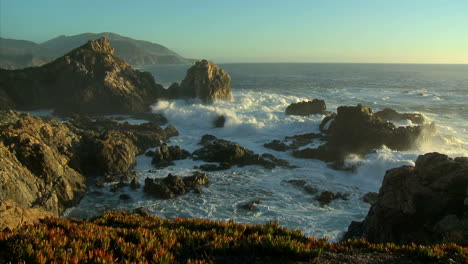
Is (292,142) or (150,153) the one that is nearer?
(150,153)

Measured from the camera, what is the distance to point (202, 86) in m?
50.7

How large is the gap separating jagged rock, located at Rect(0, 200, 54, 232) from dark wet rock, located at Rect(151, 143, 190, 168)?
15.8 metres

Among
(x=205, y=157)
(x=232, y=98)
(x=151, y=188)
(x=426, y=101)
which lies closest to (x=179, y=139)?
(x=205, y=157)

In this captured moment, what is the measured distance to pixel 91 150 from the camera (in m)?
23.7

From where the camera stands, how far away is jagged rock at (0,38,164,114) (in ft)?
144

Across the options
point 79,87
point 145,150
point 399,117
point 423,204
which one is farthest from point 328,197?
point 79,87

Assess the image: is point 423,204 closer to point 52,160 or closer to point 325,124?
point 52,160

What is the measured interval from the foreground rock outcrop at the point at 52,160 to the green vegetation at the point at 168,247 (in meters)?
7.48

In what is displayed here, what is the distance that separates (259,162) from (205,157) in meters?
4.35

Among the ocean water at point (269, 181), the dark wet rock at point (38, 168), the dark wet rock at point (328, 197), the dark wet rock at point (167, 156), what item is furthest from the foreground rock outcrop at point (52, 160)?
the dark wet rock at point (328, 197)

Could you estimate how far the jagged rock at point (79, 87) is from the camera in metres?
43.8

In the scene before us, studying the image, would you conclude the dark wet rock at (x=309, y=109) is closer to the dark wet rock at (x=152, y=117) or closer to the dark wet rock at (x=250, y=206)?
the dark wet rock at (x=152, y=117)

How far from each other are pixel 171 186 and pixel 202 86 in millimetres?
31960

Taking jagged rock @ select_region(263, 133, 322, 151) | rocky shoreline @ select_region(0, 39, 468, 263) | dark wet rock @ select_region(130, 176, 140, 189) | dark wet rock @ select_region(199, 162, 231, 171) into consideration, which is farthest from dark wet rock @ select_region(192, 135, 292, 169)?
dark wet rock @ select_region(130, 176, 140, 189)
